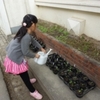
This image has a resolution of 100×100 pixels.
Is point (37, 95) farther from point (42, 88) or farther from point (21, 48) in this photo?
point (21, 48)

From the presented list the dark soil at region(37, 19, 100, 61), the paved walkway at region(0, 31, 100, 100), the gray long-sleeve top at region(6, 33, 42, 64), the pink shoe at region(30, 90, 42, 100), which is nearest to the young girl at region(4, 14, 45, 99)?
the gray long-sleeve top at region(6, 33, 42, 64)

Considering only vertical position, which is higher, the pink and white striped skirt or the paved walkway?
the pink and white striped skirt

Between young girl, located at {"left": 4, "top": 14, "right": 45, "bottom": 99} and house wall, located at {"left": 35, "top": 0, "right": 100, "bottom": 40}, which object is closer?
young girl, located at {"left": 4, "top": 14, "right": 45, "bottom": 99}

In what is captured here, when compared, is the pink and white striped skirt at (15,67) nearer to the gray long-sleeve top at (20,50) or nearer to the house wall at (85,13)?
the gray long-sleeve top at (20,50)

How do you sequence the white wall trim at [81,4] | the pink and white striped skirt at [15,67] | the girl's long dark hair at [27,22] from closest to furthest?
the girl's long dark hair at [27,22] < the pink and white striped skirt at [15,67] < the white wall trim at [81,4]

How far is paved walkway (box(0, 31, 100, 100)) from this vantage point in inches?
77.6

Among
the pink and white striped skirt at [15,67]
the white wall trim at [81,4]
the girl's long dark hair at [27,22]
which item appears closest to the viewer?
Result: the girl's long dark hair at [27,22]

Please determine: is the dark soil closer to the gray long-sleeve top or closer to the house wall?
the house wall

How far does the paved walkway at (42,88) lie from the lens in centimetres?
197

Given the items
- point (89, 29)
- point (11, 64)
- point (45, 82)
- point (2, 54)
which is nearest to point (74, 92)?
point (45, 82)

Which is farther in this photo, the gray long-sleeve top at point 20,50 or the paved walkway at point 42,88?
the paved walkway at point 42,88

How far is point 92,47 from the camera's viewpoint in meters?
2.23

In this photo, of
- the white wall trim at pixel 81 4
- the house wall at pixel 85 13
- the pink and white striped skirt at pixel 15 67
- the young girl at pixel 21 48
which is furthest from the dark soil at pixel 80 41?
the pink and white striped skirt at pixel 15 67

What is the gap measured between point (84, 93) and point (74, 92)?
155 millimetres
